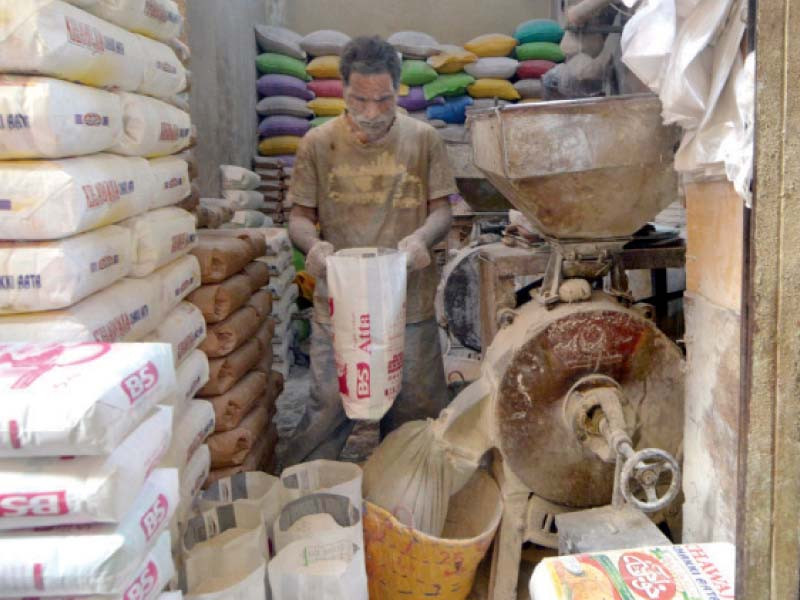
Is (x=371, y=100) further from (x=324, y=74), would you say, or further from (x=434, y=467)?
(x=324, y=74)

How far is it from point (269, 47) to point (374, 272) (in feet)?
16.5

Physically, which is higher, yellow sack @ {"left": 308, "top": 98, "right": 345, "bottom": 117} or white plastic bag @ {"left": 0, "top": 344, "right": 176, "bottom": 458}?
yellow sack @ {"left": 308, "top": 98, "right": 345, "bottom": 117}

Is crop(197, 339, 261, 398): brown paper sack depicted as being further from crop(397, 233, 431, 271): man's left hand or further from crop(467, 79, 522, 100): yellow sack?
crop(467, 79, 522, 100): yellow sack

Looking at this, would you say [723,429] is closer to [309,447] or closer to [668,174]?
[668,174]

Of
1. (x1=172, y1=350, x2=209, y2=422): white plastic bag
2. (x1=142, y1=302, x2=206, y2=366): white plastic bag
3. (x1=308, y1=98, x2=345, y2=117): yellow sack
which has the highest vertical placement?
(x1=308, y1=98, x2=345, y2=117): yellow sack

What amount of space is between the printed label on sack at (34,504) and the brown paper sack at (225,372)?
4.61 feet

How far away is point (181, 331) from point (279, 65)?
5.11 metres

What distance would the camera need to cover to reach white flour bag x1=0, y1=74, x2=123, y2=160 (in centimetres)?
148

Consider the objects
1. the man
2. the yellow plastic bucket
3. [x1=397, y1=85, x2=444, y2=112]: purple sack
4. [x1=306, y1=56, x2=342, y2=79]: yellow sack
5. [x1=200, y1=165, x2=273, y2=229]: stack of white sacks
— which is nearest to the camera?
the yellow plastic bucket

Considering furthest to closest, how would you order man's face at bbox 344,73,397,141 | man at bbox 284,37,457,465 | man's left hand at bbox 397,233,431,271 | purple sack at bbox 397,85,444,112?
purple sack at bbox 397,85,444,112 → man at bbox 284,37,457,465 → man's face at bbox 344,73,397,141 → man's left hand at bbox 397,233,431,271

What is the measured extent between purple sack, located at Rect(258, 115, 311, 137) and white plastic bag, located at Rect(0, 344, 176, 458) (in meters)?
5.64

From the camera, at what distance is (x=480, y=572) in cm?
272

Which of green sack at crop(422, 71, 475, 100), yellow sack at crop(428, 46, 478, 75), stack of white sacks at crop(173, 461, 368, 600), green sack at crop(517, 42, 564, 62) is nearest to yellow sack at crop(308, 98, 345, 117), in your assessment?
green sack at crop(422, 71, 475, 100)

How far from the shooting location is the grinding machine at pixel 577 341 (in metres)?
2.04
